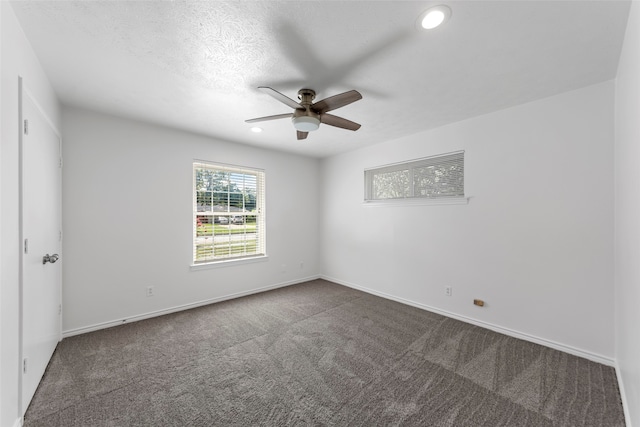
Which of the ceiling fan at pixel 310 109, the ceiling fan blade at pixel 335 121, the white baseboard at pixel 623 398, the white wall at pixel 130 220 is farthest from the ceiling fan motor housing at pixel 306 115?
the white baseboard at pixel 623 398

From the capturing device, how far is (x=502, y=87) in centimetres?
236

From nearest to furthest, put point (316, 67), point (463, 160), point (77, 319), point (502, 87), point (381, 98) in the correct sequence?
point (316, 67), point (502, 87), point (381, 98), point (77, 319), point (463, 160)

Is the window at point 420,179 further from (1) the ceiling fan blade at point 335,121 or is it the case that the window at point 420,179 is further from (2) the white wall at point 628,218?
(1) the ceiling fan blade at point 335,121

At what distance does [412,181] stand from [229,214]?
9.62 ft

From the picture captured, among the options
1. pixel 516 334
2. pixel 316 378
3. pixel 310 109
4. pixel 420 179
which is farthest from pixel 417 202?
pixel 316 378

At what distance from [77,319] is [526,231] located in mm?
5008

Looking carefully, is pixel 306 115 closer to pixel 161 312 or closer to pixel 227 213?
pixel 227 213

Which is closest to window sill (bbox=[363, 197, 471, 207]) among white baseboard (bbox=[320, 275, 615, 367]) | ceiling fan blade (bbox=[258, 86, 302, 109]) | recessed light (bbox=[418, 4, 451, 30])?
white baseboard (bbox=[320, 275, 615, 367])

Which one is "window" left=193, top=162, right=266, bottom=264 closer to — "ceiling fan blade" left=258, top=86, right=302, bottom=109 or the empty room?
the empty room

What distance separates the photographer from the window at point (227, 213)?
3801 mm

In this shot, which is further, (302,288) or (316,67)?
(302,288)

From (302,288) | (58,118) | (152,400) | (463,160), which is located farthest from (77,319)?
(463,160)

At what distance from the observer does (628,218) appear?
1677 mm

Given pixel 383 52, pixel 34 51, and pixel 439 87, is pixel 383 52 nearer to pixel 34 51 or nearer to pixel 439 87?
pixel 439 87
